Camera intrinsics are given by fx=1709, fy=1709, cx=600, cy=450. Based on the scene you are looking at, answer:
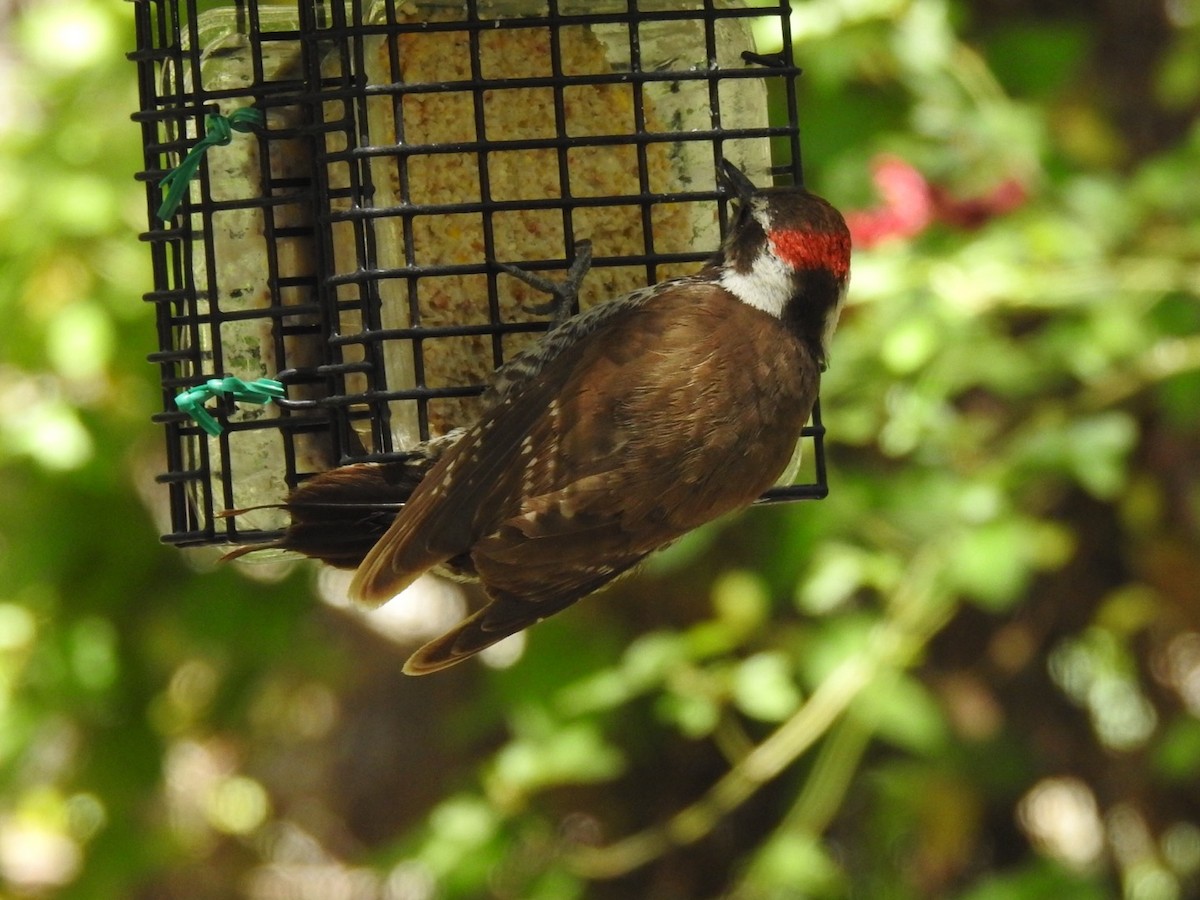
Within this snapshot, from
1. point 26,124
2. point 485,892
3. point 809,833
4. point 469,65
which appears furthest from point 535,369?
point 485,892

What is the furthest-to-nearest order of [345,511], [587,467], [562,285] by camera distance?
[562,285] → [345,511] → [587,467]

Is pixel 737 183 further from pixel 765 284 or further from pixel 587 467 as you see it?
pixel 587 467

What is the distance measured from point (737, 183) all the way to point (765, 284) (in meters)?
0.15

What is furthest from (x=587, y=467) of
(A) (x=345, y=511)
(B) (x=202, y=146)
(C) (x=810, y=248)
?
(B) (x=202, y=146)

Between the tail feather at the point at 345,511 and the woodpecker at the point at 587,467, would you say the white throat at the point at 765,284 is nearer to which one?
the woodpecker at the point at 587,467

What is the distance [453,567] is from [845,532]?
4.45 feet

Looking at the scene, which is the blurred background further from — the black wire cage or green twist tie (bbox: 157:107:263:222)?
green twist tie (bbox: 157:107:263:222)

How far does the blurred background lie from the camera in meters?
3.28

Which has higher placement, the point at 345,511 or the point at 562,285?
the point at 562,285

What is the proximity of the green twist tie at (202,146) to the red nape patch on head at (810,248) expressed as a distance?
77cm

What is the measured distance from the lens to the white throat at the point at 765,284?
7.68ft

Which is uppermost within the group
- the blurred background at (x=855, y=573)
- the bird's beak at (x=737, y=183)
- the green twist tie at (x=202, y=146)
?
the green twist tie at (x=202, y=146)

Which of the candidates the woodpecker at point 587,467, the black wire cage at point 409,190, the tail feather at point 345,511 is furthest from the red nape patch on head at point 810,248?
the tail feather at point 345,511

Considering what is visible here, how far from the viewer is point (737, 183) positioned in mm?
2361
